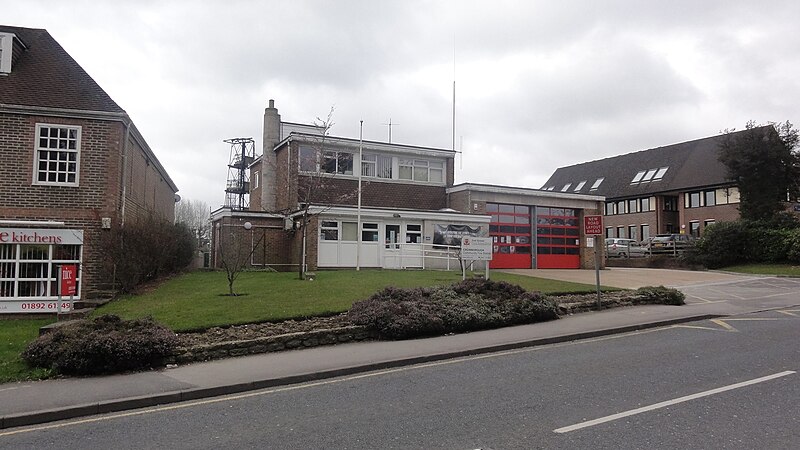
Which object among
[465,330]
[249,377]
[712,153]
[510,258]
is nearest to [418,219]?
[510,258]

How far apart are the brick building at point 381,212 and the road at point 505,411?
15.3 m

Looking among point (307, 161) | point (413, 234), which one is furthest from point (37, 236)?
point (413, 234)

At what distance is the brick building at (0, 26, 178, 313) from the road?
10.9m

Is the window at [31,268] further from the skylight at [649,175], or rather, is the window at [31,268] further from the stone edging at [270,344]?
the skylight at [649,175]

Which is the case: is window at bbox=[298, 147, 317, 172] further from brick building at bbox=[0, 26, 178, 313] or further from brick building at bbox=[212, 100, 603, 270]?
brick building at bbox=[0, 26, 178, 313]

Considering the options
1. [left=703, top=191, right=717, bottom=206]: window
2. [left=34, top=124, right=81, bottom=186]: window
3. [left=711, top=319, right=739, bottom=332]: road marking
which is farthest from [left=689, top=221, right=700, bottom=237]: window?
[left=34, top=124, right=81, bottom=186]: window

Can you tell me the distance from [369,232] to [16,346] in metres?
16.1

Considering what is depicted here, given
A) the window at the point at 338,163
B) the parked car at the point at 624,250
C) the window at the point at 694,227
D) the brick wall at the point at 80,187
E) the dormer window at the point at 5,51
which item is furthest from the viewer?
the window at the point at 694,227

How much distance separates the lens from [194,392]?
767cm

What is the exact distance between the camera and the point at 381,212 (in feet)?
83.0

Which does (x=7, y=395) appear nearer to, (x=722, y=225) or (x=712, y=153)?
(x=722, y=225)

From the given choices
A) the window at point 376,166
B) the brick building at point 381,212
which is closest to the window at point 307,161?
the brick building at point 381,212

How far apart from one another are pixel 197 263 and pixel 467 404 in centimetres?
2734

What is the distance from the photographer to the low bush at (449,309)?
11625mm
